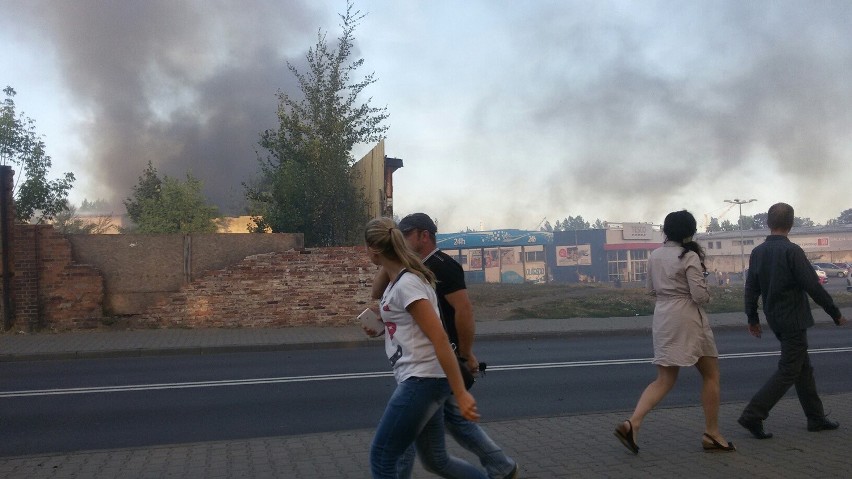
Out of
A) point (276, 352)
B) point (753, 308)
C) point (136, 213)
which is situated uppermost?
point (136, 213)

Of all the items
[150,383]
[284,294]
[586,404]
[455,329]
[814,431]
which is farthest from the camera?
[284,294]

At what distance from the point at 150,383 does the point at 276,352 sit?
12.0 ft

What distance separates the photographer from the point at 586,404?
773 centimetres

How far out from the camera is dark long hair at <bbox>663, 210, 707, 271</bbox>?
17.7ft

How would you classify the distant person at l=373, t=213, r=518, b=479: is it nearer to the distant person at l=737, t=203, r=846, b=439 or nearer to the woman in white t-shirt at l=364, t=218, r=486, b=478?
the woman in white t-shirt at l=364, t=218, r=486, b=478

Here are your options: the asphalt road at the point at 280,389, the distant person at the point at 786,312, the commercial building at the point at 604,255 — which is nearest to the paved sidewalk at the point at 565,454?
the distant person at the point at 786,312

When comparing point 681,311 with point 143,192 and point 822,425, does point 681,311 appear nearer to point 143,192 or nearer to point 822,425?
point 822,425

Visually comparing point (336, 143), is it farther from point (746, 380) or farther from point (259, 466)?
point (259, 466)

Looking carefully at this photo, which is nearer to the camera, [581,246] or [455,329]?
[455,329]

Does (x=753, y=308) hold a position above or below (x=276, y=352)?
above

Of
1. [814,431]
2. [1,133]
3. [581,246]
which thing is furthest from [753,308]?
[581,246]

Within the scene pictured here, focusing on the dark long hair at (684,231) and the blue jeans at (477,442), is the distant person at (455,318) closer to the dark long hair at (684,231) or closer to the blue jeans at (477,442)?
the blue jeans at (477,442)

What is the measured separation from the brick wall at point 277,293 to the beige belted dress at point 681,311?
38.3 feet

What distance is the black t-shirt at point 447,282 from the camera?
14.4 feet
